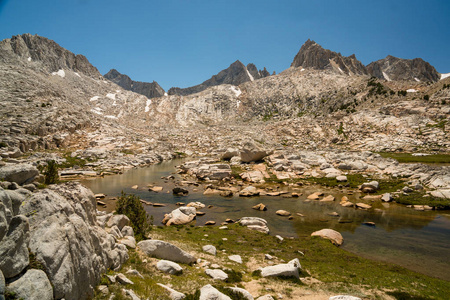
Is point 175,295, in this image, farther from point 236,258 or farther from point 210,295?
point 236,258

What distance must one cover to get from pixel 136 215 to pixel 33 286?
1564 centimetres

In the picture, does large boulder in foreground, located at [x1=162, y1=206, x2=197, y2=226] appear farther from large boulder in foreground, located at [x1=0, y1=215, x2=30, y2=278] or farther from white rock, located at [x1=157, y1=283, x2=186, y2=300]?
large boulder in foreground, located at [x1=0, y1=215, x2=30, y2=278]

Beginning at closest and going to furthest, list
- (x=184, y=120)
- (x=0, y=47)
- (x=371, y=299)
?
(x=371, y=299) < (x=0, y=47) < (x=184, y=120)

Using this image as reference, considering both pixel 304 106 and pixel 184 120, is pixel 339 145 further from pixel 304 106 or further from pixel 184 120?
pixel 184 120

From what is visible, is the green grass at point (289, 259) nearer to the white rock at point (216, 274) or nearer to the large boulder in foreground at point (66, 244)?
the white rock at point (216, 274)

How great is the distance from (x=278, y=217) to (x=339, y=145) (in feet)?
232

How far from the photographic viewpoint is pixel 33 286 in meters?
6.64

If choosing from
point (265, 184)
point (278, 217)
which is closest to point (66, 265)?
point (278, 217)

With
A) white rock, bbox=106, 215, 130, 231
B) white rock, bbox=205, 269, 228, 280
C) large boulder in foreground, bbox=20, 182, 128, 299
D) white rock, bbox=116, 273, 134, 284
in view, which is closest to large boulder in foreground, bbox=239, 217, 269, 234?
white rock, bbox=205, 269, 228, 280

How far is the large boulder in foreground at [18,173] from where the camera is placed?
39.0 feet

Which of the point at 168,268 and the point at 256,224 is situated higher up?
the point at 168,268

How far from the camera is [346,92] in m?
Result: 130

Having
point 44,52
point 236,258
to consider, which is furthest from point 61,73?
point 236,258

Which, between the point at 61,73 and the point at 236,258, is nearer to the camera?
the point at 236,258
